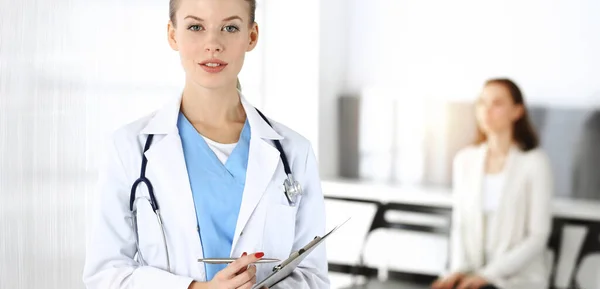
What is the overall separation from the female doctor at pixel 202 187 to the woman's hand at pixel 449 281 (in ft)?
4.59

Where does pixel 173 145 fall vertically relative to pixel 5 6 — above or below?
below

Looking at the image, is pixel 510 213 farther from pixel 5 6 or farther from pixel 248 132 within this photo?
pixel 5 6

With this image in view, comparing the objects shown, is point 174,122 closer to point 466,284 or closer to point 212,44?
point 212,44

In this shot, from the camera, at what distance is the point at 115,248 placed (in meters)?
0.95

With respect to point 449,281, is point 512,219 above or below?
above

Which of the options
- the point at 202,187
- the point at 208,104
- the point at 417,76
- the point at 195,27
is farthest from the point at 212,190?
the point at 417,76

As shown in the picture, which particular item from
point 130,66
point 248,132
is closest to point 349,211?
point 130,66

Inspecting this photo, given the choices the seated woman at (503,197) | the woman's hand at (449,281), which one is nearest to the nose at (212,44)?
the seated woman at (503,197)

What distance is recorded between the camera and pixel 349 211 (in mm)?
2439

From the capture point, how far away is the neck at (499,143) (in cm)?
230

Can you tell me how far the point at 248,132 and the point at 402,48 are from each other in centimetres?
141

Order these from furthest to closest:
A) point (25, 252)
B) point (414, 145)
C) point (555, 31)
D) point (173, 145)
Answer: point (414, 145) → point (555, 31) → point (25, 252) → point (173, 145)

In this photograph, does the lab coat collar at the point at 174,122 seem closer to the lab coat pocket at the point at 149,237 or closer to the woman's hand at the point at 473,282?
the lab coat pocket at the point at 149,237

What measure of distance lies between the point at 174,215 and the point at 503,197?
5.04ft
